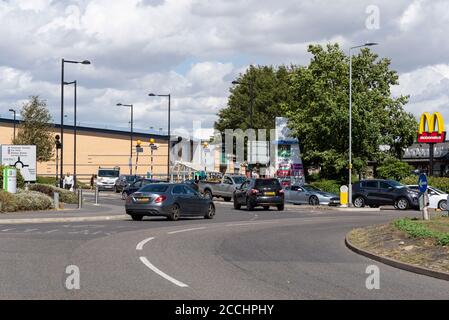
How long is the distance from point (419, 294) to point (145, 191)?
1900 centimetres

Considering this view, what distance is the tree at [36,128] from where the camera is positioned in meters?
75.5

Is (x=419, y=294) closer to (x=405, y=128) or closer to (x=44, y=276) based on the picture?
(x=44, y=276)

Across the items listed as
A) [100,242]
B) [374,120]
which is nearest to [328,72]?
[374,120]

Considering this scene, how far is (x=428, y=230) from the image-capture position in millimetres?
17453

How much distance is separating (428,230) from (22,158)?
26.7 meters

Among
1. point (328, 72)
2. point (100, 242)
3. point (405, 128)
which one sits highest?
point (328, 72)

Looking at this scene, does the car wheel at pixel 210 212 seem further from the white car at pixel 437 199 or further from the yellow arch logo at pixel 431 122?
the yellow arch logo at pixel 431 122

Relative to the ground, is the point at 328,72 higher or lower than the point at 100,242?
higher

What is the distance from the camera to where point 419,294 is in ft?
35.7

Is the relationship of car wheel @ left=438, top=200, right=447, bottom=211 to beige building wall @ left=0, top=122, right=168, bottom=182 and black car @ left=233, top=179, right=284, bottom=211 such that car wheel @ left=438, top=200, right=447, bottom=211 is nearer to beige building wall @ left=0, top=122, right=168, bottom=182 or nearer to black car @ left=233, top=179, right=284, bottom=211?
black car @ left=233, top=179, right=284, bottom=211

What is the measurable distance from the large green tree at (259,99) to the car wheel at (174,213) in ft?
162

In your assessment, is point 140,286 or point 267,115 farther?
point 267,115

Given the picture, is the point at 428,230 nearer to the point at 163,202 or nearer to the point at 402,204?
the point at 163,202

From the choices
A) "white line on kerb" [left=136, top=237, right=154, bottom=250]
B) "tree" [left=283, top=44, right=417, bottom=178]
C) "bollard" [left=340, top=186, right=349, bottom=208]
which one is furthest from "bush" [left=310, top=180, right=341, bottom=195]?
"white line on kerb" [left=136, top=237, right=154, bottom=250]
